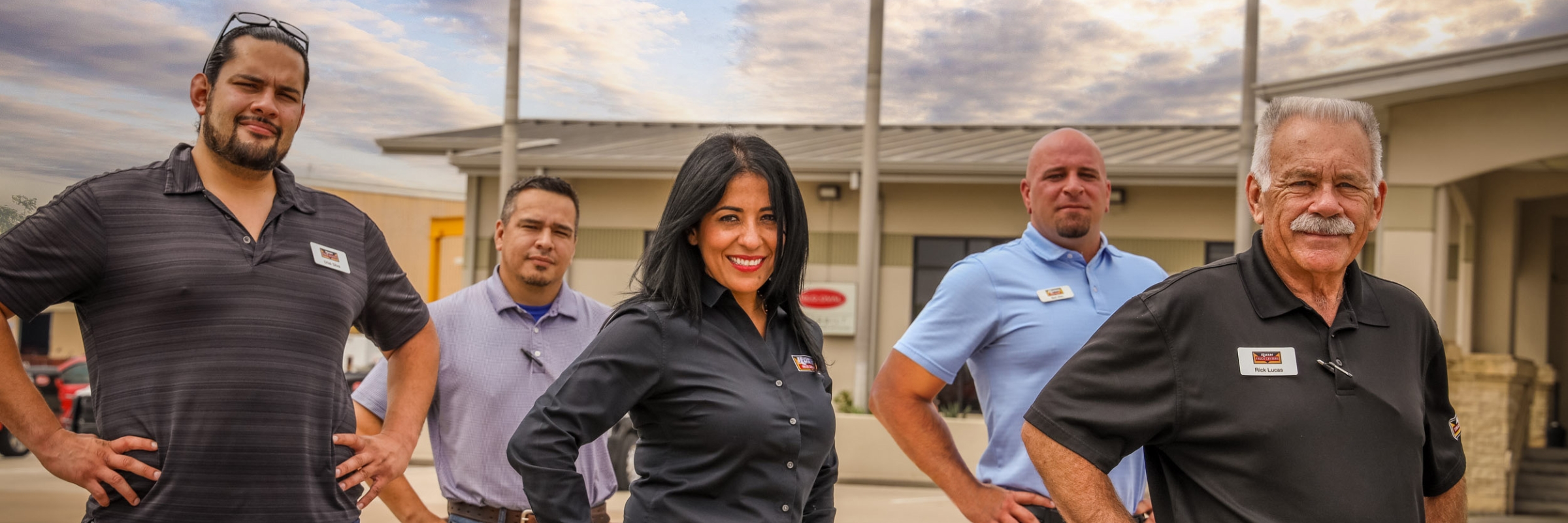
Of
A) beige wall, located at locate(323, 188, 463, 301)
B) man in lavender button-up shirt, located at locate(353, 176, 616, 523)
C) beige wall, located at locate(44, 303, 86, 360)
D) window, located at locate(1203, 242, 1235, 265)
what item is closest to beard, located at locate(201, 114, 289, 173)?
man in lavender button-up shirt, located at locate(353, 176, 616, 523)

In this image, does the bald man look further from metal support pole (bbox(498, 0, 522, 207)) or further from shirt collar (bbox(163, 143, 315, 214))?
metal support pole (bbox(498, 0, 522, 207))

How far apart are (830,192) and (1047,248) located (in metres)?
13.4

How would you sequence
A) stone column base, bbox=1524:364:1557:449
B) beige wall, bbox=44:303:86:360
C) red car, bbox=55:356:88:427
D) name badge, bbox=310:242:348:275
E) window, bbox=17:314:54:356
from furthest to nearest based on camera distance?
window, bbox=17:314:54:356, beige wall, bbox=44:303:86:360, red car, bbox=55:356:88:427, stone column base, bbox=1524:364:1557:449, name badge, bbox=310:242:348:275

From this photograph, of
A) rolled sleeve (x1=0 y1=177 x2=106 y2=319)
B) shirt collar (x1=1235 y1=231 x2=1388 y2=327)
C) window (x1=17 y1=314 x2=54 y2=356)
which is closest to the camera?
shirt collar (x1=1235 y1=231 x2=1388 y2=327)

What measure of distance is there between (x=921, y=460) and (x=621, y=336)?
1.43 m

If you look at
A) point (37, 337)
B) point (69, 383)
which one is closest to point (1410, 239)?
point (69, 383)

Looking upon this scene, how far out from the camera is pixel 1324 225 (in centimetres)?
218

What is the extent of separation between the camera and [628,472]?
37.3 ft

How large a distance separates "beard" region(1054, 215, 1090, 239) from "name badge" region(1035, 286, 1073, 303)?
20 centimetres

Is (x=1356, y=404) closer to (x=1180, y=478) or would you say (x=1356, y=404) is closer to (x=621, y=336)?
(x=1180, y=478)

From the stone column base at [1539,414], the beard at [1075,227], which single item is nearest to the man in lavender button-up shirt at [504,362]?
the beard at [1075,227]

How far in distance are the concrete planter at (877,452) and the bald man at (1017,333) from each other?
935 centimetres

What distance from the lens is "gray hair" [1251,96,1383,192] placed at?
86.7 inches

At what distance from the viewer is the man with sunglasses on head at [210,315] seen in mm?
2463
